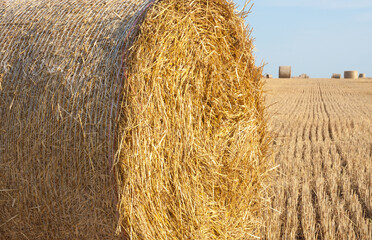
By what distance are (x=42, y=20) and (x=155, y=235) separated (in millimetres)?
2185

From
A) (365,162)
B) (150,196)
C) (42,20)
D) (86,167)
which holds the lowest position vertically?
(365,162)

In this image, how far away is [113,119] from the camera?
2.88m

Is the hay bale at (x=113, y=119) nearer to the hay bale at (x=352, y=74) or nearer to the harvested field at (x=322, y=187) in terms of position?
the harvested field at (x=322, y=187)

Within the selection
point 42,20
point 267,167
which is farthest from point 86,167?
point 267,167

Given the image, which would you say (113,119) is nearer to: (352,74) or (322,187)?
(322,187)

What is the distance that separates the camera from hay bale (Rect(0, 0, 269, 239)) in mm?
2938

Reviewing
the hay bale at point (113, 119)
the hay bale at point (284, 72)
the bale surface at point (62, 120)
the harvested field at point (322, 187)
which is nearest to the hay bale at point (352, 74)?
the hay bale at point (284, 72)

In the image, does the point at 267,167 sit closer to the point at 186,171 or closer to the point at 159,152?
the point at 186,171

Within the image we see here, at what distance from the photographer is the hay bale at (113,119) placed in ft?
9.64

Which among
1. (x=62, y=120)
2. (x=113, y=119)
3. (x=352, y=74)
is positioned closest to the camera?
(x=113, y=119)

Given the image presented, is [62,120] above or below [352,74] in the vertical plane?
below

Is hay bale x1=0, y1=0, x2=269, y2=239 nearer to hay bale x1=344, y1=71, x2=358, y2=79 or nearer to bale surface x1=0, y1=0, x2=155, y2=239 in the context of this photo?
bale surface x1=0, y1=0, x2=155, y2=239

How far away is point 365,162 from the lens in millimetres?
6957

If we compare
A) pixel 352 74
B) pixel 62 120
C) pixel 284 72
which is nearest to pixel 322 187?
pixel 62 120
